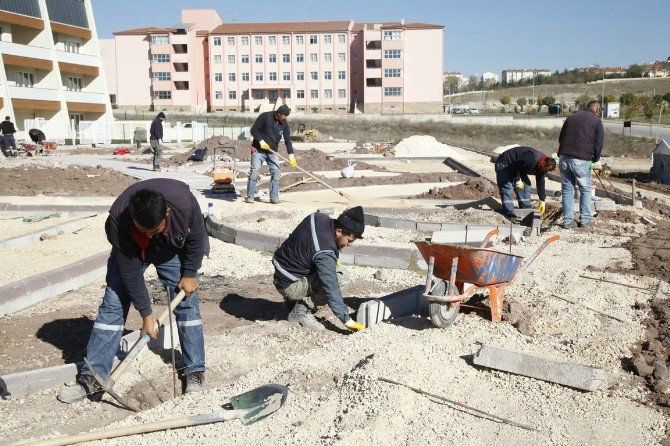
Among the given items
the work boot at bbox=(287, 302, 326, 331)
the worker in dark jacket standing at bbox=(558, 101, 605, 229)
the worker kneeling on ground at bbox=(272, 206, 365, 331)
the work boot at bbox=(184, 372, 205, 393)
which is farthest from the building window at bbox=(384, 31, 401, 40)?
the work boot at bbox=(184, 372, 205, 393)

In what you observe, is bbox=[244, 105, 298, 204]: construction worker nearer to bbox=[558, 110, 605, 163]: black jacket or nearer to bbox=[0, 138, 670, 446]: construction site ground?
bbox=[0, 138, 670, 446]: construction site ground

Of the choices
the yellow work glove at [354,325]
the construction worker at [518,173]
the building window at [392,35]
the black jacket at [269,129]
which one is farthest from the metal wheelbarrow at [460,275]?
the building window at [392,35]

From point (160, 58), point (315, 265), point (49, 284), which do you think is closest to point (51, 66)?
point (160, 58)

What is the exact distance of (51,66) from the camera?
131 ft

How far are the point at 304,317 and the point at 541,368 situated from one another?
200 cm

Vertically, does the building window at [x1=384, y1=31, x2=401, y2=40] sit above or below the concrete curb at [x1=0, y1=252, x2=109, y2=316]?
above

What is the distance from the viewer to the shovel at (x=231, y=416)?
11.3 feet

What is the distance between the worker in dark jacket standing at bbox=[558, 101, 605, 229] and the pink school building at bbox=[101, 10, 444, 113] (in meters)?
56.6

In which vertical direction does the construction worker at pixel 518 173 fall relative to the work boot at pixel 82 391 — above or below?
above

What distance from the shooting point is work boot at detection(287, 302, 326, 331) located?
545cm

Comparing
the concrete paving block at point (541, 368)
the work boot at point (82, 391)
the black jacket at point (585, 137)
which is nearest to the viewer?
the concrete paving block at point (541, 368)

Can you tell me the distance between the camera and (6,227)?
32.6 feet

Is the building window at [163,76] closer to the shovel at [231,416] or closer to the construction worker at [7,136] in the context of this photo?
the construction worker at [7,136]

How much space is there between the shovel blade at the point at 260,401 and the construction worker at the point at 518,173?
20.7 ft
